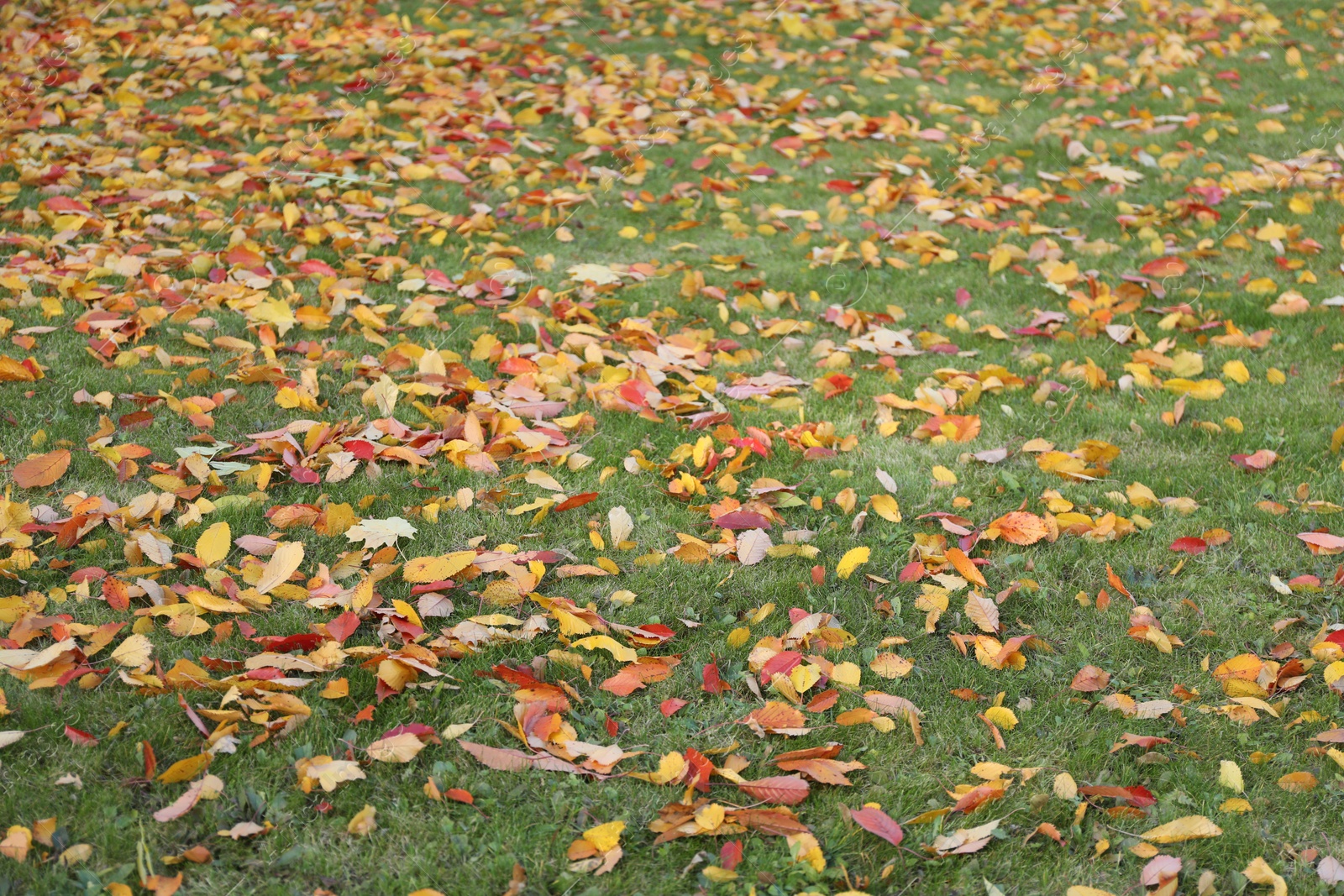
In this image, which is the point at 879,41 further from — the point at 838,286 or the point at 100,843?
the point at 100,843

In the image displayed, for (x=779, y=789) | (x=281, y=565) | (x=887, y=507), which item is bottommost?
(x=887, y=507)

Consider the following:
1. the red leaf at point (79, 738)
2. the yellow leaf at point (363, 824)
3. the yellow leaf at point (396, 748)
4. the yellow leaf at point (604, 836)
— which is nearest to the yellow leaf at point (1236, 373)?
the yellow leaf at point (604, 836)

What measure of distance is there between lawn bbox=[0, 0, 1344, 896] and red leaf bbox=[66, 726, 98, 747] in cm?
2

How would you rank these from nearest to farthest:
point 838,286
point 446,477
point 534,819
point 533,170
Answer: point 534,819 → point 446,477 → point 838,286 → point 533,170

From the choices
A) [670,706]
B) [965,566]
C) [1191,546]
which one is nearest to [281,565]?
[670,706]

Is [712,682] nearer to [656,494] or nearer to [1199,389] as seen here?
[656,494]

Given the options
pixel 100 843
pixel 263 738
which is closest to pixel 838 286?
pixel 263 738

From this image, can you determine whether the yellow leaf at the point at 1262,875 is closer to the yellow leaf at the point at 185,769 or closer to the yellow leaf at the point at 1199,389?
the yellow leaf at the point at 1199,389

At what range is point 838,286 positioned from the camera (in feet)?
15.3

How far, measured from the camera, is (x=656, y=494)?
3.27 meters

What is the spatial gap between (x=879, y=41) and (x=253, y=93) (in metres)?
4.22

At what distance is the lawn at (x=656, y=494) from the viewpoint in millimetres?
2213

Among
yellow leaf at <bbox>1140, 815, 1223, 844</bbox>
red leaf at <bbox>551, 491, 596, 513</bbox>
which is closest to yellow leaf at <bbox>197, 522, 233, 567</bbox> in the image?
red leaf at <bbox>551, 491, 596, 513</bbox>

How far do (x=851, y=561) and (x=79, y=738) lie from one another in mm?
1916
